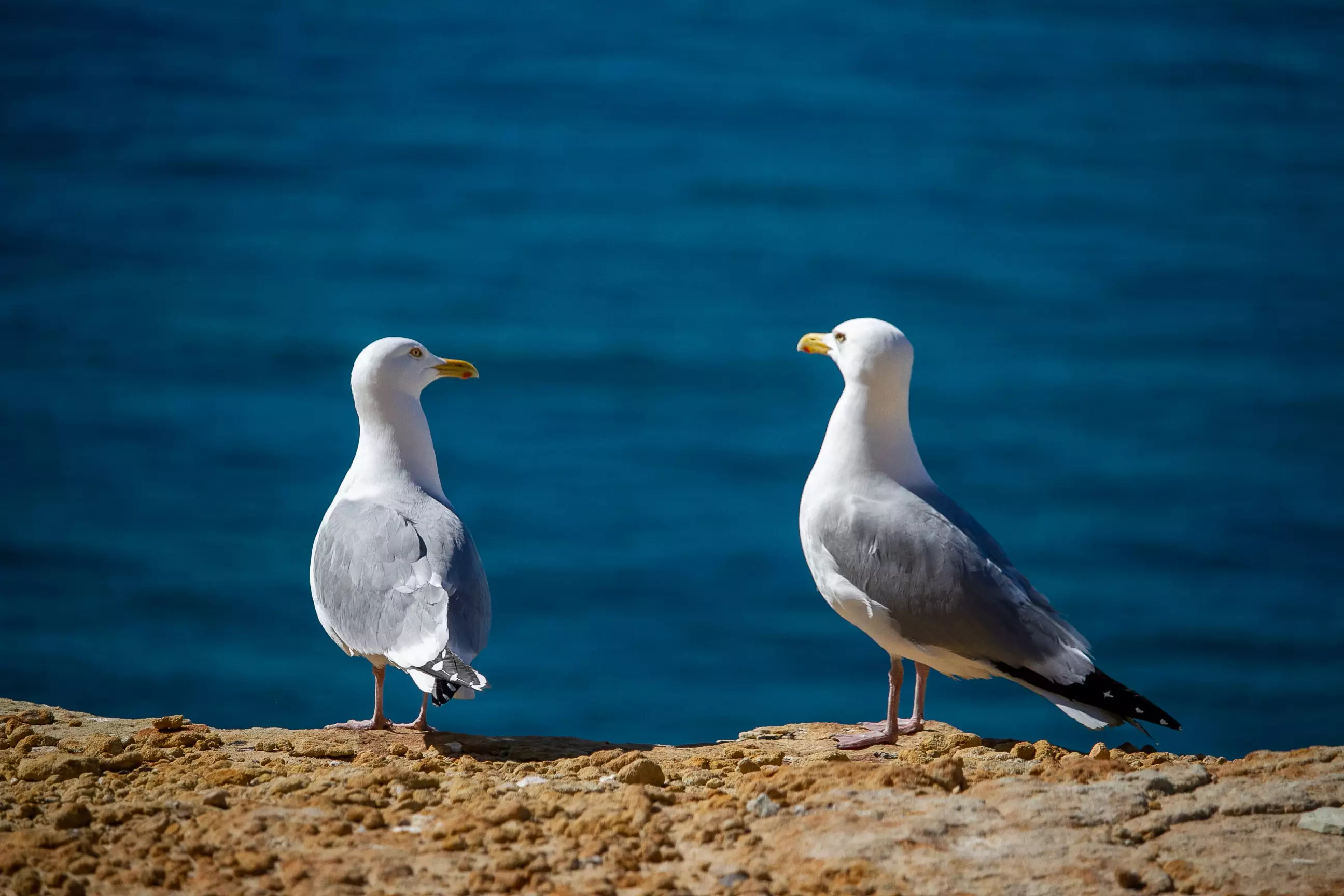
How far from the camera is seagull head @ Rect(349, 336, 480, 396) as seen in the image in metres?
6.04

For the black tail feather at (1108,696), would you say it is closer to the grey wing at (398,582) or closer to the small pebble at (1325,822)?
the small pebble at (1325,822)

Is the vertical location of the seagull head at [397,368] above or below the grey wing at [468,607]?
above

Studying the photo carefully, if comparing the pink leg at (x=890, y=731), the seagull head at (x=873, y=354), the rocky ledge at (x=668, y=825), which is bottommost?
the rocky ledge at (x=668, y=825)

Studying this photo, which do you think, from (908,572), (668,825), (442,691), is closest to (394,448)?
(442,691)

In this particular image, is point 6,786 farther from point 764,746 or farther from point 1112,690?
point 1112,690

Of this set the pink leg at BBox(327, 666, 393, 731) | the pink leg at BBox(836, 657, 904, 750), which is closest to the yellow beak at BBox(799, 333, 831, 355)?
the pink leg at BBox(836, 657, 904, 750)

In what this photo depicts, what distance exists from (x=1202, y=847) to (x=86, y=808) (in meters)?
2.81

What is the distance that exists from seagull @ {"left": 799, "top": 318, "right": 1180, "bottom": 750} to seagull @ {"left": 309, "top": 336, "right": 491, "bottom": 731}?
129 centimetres

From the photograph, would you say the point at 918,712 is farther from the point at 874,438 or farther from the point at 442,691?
the point at 442,691

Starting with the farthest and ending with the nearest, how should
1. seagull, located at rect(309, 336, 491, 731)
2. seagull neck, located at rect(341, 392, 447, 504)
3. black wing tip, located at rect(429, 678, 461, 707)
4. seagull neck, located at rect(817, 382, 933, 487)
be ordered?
seagull neck, located at rect(341, 392, 447, 504) < seagull neck, located at rect(817, 382, 933, 487) < seagull, located at rect(309, 336, 491, 731) < black wing tip, located at rect(429, 678, 461, 707)

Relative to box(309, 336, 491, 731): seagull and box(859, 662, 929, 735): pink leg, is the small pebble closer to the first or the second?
box(859, 662, 929, 735): pink leg

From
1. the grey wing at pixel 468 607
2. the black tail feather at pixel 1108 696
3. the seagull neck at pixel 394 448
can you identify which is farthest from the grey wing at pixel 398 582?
the black tail feather at pixel 1108 696

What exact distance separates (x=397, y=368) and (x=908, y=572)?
2.29m

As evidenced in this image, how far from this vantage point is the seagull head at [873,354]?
5.52m
